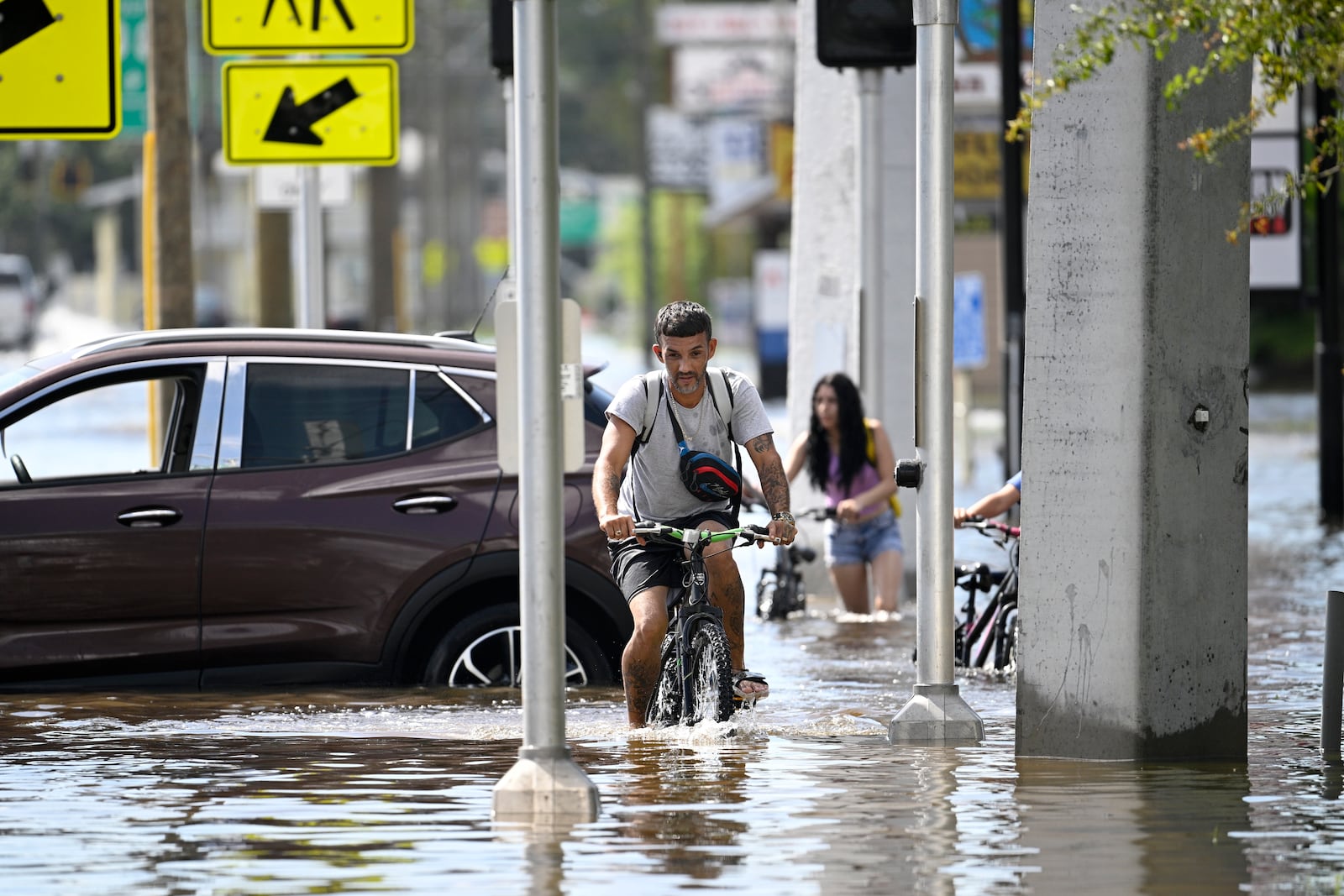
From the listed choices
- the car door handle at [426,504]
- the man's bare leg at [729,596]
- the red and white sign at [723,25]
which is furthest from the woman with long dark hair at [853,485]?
the red and white sign at [723,25]

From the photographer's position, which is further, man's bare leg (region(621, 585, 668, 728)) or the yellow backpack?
the yellow backpack

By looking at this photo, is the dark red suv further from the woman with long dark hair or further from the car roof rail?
the woman with long dark hair

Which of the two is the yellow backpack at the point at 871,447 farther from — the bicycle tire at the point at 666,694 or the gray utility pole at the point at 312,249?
the bicycle tire at the point at 666,694

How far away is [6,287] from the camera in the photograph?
203 feet

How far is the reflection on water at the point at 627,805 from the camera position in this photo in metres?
6.87

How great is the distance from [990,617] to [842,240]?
509cm

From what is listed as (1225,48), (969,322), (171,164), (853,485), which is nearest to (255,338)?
(1225,48)

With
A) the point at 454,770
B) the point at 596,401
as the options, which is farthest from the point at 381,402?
the point at 454,770

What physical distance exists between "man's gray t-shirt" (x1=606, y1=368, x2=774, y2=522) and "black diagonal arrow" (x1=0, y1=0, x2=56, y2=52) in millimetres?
2557

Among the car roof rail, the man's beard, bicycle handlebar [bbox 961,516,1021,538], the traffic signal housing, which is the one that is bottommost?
bicycle handlebar [bbox 961,516,1021,538]

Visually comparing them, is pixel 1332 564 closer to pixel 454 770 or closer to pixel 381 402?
pixel 381 402

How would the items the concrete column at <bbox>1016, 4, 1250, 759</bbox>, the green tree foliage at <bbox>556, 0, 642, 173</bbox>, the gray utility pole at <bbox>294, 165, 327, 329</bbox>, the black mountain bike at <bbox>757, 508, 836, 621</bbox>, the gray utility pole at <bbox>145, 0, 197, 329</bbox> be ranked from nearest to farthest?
the concrete column at <bbox>1016, 4, 1250, 759</bbox>, the gray utility pole at <bbox>294, 165, 327, 329</bbox>, the black mountain bike at <bbox>757, 508, 836, 621</bbox>, the gray utility pole at <bbox>145, 0, 197, 329</bbox>, the green tree foliage at <bbox>556, 0, 642, 173</bbox>

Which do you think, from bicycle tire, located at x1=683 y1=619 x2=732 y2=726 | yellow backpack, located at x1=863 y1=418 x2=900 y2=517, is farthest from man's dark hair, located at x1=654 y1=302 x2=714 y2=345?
yellow backpack, located at x1=863 y1=418 x2=900 y2=517

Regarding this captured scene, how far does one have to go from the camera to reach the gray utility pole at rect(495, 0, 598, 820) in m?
7.35
